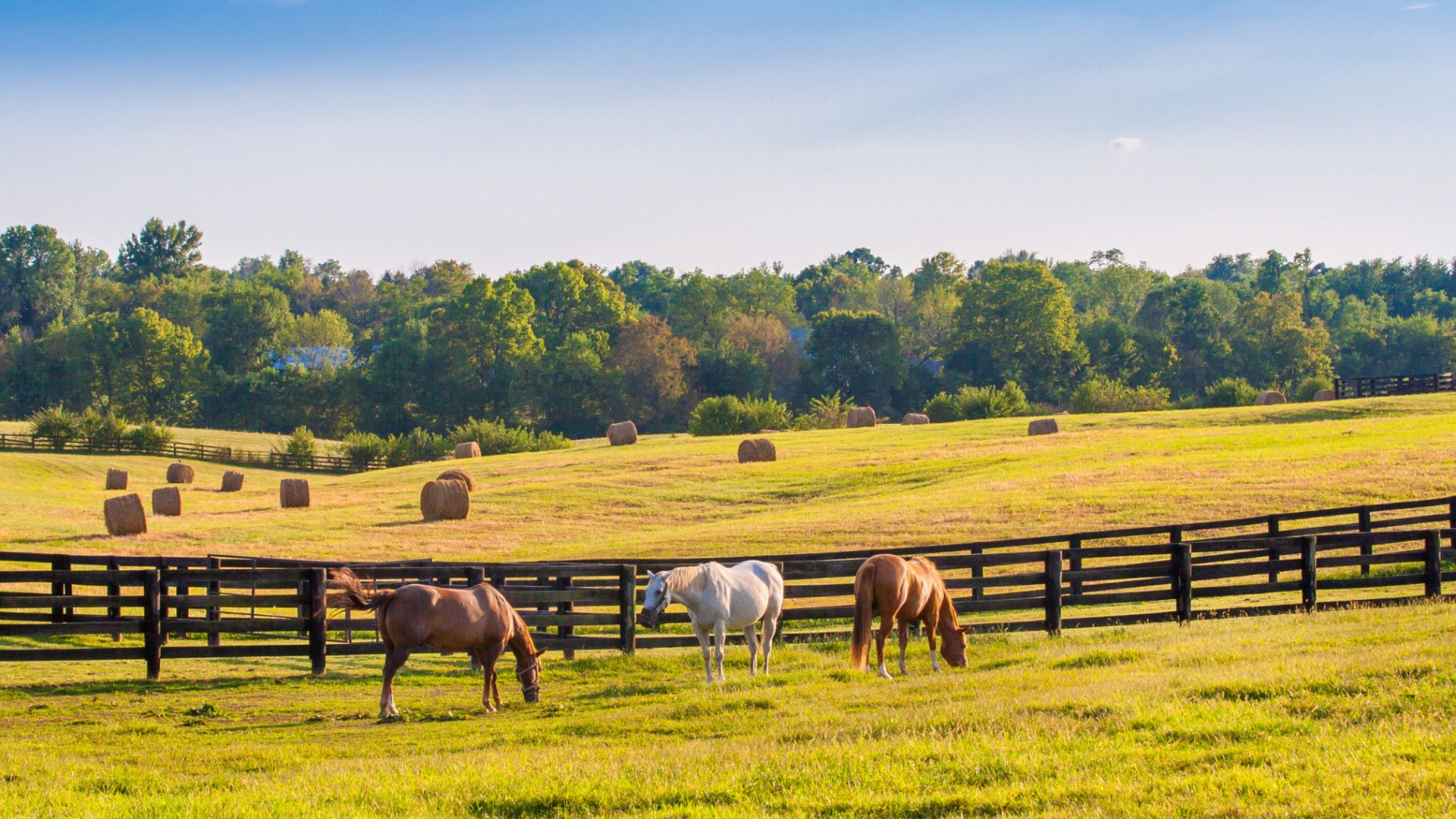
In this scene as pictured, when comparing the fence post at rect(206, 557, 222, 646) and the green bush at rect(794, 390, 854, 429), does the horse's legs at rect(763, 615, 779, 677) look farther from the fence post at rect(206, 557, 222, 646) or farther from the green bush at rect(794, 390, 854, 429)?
the green bush at rect(794, 390, 854, 429)

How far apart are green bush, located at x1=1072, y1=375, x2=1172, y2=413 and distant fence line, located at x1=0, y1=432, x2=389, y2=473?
135ft

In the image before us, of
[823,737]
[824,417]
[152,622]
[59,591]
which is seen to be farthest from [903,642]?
[824,417]

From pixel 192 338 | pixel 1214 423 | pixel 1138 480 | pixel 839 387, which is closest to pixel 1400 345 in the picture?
pixel 839 387

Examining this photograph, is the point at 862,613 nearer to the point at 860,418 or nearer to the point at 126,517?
the point at 126,517

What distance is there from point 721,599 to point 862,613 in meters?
1.43

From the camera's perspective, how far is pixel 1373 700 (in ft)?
29.4

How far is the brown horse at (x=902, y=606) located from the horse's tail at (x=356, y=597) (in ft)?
14.8

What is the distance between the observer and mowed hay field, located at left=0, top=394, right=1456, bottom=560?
1136 inches

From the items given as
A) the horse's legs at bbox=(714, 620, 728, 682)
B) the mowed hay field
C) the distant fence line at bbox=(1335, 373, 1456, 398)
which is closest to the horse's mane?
the horse's legs at bbox=(714, 620, 728, 682)

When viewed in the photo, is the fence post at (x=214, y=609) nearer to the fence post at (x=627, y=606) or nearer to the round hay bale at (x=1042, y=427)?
the fence post at (x=627, y=606)

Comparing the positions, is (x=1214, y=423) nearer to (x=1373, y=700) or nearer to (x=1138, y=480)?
(x=1138, y=480)

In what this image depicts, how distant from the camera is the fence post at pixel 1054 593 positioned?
15.3 metres

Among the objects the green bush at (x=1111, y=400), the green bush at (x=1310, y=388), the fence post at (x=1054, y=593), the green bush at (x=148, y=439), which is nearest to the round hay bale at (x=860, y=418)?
the green bush at (x=1111, y=400)

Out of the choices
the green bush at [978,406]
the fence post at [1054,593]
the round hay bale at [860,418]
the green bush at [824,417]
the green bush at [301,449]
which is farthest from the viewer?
the green bush at [824,417]
